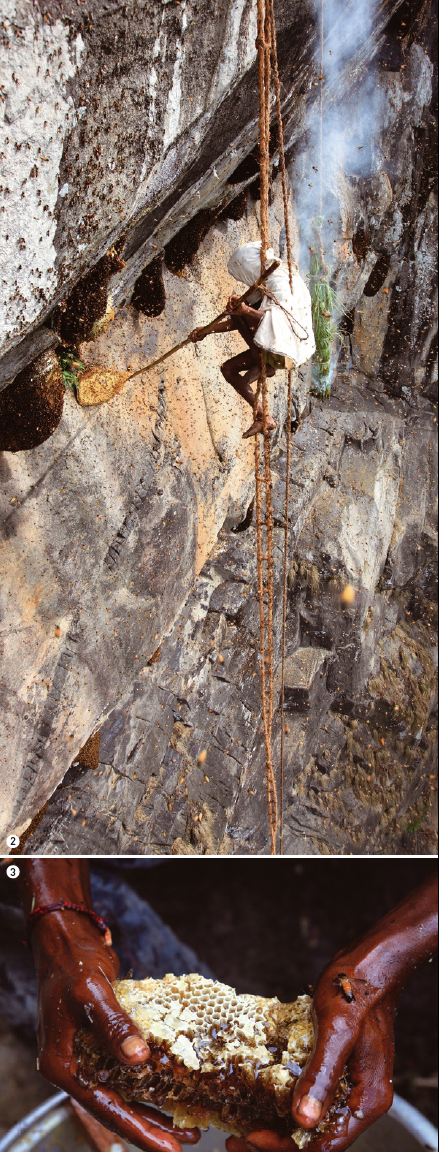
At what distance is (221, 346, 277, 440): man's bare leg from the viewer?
247 centimetres

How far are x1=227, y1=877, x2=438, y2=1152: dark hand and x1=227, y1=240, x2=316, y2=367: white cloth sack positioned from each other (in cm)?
175

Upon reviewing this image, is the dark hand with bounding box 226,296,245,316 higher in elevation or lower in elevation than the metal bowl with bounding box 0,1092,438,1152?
higher

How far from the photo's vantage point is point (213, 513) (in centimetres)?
277

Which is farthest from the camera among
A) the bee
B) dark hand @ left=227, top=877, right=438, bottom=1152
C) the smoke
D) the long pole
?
the smoke

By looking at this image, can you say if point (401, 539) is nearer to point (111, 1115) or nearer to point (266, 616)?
point (266, 616)

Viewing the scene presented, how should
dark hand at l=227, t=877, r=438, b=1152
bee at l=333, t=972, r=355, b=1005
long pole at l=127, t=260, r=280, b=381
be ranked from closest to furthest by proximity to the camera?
1. dark hand at l=227, t=877, r=438, b=1152
2. bee at l=333, t=972, r=355, b=1005
3. long pole at l=127, t=260, r=280, b=381

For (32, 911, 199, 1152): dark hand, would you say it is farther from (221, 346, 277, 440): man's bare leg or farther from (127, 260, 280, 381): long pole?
(127, 260, 280, 381): long pole

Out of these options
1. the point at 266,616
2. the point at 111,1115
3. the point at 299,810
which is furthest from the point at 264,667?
the point at 111,1115

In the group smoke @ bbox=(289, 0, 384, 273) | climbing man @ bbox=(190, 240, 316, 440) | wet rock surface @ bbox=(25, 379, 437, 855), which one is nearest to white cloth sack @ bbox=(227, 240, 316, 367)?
climbing man @ bbox=(190, 240, 316, 440)

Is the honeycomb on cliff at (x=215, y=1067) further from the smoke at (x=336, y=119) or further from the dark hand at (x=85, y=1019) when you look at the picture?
the smoke at (x=336, y=119)

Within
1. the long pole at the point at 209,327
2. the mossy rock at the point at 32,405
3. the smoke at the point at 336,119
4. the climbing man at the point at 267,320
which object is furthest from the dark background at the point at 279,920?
the smoke at the point at 336,119

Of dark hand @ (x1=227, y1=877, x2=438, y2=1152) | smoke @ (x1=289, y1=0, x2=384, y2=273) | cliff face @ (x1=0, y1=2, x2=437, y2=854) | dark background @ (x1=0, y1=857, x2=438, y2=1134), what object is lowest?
dark hand @ (x1=227, y1=877, x2=438, y2=1152)

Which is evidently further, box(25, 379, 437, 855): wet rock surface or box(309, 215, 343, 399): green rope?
box(309, 215, 343, 399): green rope

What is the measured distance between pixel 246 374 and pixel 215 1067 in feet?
6.86
